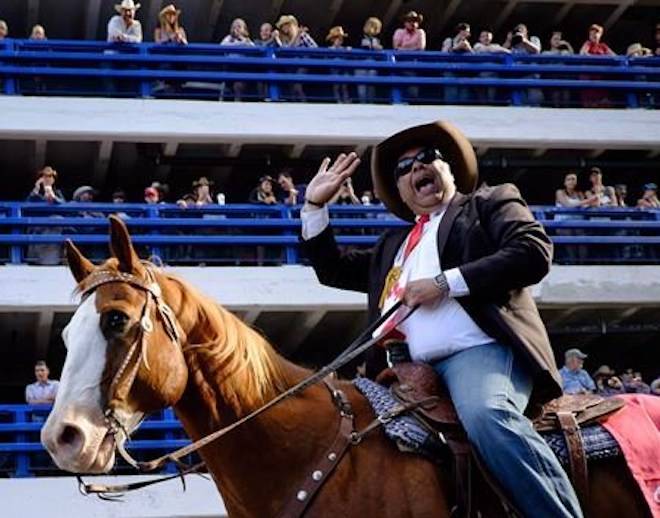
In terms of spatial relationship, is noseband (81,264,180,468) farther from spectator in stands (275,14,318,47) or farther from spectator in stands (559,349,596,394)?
spectator in stands (275,14,318,47)

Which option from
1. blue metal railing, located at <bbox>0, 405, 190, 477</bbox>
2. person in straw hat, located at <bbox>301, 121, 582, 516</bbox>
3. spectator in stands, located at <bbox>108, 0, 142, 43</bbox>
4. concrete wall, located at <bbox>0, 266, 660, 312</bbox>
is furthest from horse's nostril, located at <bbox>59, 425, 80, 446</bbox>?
spectator in stands, located at <bbox>108, 0, 142, 43</bbox>

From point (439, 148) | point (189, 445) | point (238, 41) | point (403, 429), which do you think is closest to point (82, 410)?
point (189, 445)

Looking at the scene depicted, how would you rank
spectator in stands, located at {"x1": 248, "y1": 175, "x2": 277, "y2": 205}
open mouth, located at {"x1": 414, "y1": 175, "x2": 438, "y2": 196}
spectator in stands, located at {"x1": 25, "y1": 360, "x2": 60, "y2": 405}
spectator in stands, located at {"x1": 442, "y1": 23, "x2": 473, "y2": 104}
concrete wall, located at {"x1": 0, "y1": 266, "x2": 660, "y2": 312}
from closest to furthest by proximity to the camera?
1. open mouth, located at {"x1": 414, "y1": 175, "x2": 438, "y2": 196}
2. spectator in stands, located at {"x1": 25, "y1": 360, "x2": 60, "y2": 405}
3. concrete wall, located at {"x1": 0, "y1": 266, "x2": 660, "y2": 312}
4. spectator in stands, located at {"x1": 248, "y1": 175, "x2": 277, "y2": 205}
5. spectator in stands, located at {"x1": 442, "y1": 23, "x2": 473, "y2": 104}

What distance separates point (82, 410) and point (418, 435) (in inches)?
52.8

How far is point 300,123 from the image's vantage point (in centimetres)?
2019

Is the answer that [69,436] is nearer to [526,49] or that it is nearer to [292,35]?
[292,35]

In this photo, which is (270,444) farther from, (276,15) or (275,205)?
(276,15)

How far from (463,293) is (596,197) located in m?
14.4

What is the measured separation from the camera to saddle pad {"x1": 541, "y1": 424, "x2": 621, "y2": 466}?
611 cm

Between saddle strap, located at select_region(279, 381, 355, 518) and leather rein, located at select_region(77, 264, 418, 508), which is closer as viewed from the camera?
leather rein, located at select_region(77, 264, 418, 508)

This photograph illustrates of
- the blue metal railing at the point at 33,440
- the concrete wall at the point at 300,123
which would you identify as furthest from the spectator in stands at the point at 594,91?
the blue metal railing at the point at 33,440

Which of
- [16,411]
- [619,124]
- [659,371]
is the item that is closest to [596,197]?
[619,124]

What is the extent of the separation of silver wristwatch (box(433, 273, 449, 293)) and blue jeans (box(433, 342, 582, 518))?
32 cm

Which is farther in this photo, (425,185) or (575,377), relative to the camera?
(575,377)
